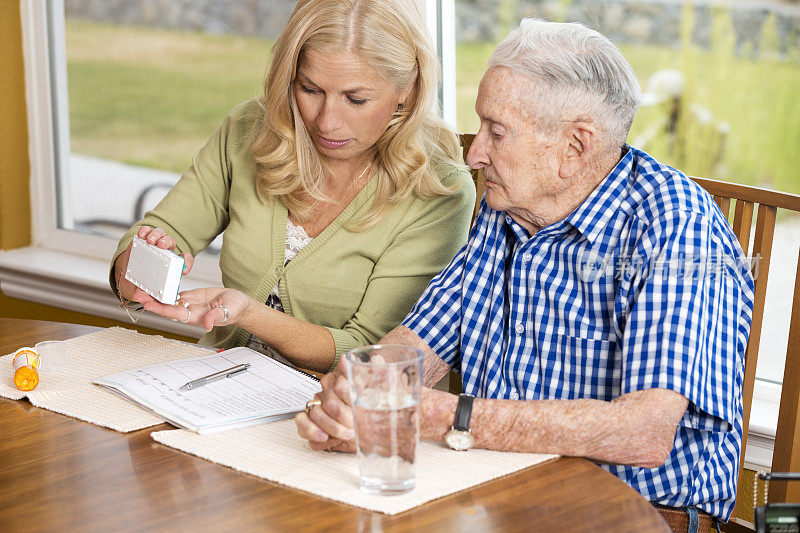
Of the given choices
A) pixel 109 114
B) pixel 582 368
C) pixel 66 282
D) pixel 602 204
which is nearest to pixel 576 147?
pixel 602 204

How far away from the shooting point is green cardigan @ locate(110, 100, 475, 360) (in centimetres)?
184

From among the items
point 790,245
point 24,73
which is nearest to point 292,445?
point 790,245

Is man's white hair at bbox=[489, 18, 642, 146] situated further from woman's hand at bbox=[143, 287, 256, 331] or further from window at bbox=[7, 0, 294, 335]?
window at bbox=[7, 0, 294, 335]

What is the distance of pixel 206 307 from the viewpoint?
1.65m

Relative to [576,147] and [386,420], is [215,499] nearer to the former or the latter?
[386,420]

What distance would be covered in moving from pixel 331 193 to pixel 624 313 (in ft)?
2.47

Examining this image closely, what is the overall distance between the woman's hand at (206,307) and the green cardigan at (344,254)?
167mm

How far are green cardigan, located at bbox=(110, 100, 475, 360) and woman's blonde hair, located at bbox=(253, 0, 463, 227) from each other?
35 millimetres

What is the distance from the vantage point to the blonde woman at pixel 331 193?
1.74 metres

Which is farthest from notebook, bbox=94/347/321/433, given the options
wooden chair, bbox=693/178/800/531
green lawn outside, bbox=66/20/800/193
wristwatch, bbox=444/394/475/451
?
green lawn outside, bbox=66/20/800/193

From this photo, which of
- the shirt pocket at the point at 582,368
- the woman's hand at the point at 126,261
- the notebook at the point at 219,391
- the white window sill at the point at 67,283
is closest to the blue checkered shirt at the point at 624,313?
the shirt pocket at the point at 582,368

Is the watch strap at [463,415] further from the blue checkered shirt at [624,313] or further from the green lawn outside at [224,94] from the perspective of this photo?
the green lawn outside at [224,94]

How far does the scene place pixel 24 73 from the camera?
3.09 meters

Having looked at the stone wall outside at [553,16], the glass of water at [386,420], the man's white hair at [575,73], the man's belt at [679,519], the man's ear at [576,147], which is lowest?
the man's belt at [679,519]
